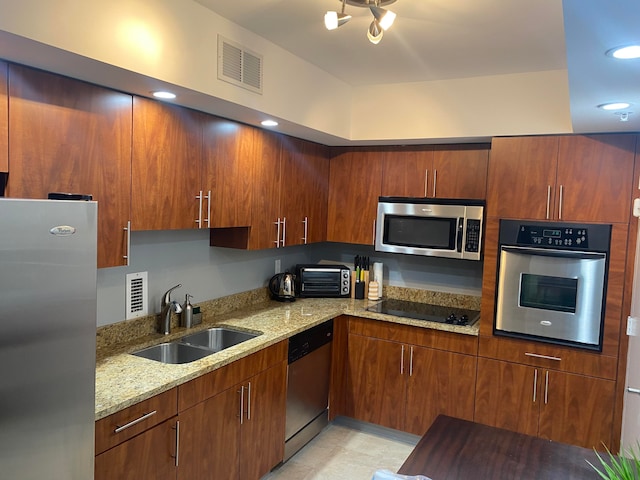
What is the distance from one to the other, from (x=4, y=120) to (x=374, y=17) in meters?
1.39

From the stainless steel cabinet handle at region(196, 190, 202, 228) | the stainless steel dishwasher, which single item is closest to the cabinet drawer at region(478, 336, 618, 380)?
the stainless steel dishwasher

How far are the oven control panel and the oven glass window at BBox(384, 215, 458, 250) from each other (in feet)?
1.67

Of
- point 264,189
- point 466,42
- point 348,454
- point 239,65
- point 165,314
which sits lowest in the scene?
point 348,454

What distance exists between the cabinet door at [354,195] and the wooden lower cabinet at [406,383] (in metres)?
0.83

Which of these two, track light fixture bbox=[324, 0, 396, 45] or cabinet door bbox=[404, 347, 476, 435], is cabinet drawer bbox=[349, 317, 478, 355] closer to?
cabinet door bbox=[404, 347, 476, 435]

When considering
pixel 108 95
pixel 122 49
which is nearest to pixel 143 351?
pixel 108 95

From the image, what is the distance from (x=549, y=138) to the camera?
2.95 meters

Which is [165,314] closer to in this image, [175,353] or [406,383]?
[175,353]

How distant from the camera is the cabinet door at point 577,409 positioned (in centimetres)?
288

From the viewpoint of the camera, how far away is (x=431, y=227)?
3500 millimetres

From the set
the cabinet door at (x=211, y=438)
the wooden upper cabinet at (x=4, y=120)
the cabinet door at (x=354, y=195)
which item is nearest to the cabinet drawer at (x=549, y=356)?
the cabinet door at (x=354, y=195)

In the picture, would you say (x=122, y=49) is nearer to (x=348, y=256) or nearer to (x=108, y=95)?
(x=108, y=95)

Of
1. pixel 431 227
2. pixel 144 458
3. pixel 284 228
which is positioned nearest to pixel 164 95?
pixel 284 228

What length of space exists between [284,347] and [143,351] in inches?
31.4
